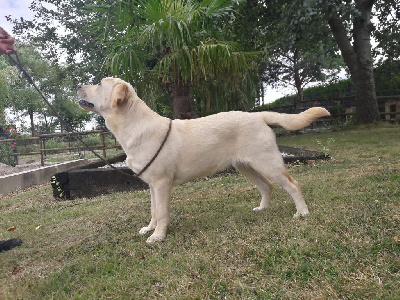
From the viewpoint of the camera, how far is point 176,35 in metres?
6.53

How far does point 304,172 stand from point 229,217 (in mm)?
2410

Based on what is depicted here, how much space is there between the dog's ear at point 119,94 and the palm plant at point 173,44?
11.1ft

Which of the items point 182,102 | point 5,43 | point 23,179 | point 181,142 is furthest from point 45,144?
point 181,142

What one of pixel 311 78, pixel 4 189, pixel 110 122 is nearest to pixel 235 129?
pixel 110 122

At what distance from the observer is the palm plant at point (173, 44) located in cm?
653

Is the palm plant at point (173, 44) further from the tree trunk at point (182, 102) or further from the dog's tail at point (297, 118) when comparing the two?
the dog's tail at point (297, 118)

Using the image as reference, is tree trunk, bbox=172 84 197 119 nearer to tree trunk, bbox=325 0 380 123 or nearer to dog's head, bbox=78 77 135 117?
dog's head, bbox=78 77 135 117

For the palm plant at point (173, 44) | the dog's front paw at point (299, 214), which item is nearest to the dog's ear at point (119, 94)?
the dog's front paw at point (299, 214)

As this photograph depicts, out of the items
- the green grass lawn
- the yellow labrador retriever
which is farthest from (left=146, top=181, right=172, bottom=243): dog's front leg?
the green grass lawn

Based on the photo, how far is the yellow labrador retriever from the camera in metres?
3.11

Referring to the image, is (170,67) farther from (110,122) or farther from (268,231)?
(268,231)

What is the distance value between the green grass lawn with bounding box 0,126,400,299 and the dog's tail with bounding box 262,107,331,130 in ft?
2.59

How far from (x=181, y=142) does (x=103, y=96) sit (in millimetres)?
816

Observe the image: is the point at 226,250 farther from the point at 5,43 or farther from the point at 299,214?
the point at 5,43
